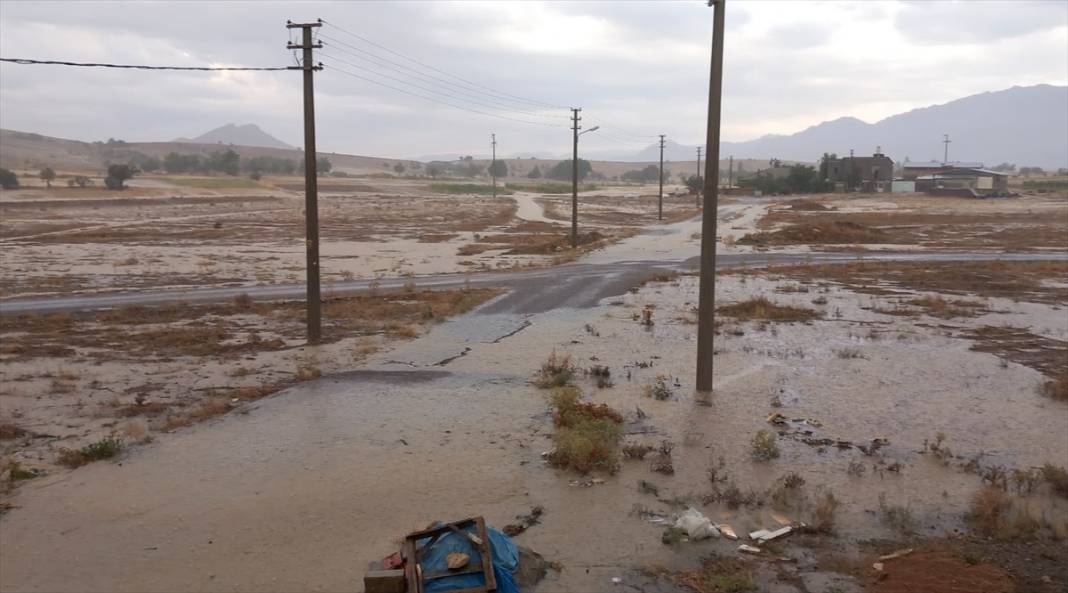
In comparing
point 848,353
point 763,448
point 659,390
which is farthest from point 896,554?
point 848,353

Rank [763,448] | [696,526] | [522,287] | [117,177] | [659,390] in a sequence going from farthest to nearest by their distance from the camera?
[117,177] < [522,287] < [659,390] < [763,448] < [696,526]

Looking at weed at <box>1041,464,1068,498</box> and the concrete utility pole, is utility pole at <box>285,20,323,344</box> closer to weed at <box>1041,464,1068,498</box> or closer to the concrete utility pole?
the concrete utility pole

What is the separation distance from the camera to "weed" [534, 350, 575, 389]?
15.8 metres

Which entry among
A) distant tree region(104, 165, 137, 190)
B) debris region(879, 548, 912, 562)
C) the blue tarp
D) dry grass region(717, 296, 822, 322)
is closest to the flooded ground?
debris region(879, 548, 912, 562)

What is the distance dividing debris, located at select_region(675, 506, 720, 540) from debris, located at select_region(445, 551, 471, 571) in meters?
2.98

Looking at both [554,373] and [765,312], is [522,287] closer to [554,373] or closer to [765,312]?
[765,312]

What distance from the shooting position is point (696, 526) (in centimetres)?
880

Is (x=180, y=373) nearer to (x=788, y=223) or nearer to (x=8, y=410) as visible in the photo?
(x=8, y=410)

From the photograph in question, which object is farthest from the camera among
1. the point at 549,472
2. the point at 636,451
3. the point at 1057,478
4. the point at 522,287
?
the point at 522,287

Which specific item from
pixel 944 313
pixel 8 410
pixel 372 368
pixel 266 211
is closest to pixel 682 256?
pixel 944 313

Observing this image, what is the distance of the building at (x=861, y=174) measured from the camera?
Result: 439ft

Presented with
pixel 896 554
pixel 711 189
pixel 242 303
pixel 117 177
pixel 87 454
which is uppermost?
pixel 117 177

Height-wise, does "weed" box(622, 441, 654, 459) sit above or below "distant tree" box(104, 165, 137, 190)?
below

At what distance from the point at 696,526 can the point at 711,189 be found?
7334 mm
